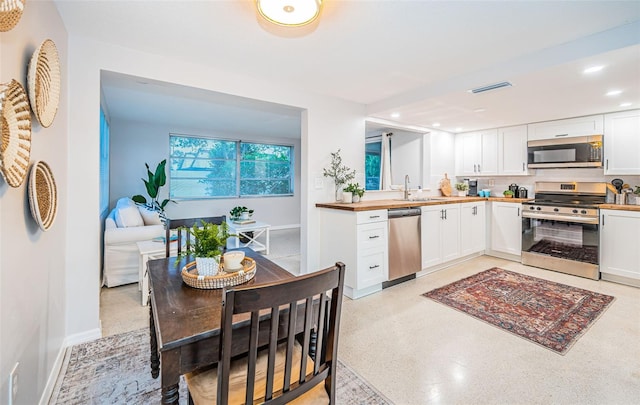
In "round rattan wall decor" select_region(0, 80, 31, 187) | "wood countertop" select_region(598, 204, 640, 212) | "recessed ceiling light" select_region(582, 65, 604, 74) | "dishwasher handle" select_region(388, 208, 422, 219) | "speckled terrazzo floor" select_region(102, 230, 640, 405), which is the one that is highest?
"recessed ceiling light" select_region(582, 65, 604, 74)

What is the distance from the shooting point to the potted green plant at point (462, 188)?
199 inches

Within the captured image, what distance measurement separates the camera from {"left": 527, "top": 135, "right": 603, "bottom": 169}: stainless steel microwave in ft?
12.3

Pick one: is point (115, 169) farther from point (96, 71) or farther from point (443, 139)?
point (443, 139)

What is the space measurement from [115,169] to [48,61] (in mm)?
4328

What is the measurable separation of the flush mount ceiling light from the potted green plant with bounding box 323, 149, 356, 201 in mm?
2006

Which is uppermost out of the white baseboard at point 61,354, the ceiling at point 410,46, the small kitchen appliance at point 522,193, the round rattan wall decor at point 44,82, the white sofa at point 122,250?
the ceiling at point 410,46

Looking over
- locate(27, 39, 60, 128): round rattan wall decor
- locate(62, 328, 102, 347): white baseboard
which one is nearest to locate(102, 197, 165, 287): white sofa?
locate(62, 328, 102, 347): white baseboard

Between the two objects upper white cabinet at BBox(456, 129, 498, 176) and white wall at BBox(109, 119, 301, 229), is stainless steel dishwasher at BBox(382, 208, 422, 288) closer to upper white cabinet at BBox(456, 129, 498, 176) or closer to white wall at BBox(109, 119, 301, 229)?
upper white cabinet at BBox(456, 129, 498, 176)

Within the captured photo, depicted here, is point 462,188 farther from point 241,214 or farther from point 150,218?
point 150,218

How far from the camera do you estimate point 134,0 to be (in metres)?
1.75

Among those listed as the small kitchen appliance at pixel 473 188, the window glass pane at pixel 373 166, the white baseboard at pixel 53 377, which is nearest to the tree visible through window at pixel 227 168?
the window glass pane at pixel 373 166

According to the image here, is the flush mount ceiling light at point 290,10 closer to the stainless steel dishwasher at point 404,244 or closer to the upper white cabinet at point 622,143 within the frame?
the stainless steel dishwasher at point 404,244

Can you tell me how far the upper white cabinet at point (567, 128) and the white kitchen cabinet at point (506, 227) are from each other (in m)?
1.08

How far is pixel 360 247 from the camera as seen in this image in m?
3.02
